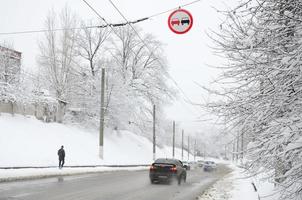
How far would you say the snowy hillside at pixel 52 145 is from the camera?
91.7 ft

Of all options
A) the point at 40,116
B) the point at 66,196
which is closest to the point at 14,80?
the point at 40,116

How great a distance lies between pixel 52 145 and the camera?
33.9 m

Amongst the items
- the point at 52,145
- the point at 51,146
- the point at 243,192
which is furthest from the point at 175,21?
the point at 52,145

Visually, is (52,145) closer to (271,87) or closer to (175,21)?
(175,21)

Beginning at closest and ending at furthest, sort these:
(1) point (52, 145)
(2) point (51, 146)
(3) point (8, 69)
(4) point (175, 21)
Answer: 1. (4) point (175, 21)
2. (2) point (51, 146)
3. (1) point (52, 145)
4. (3) point (8, 69)

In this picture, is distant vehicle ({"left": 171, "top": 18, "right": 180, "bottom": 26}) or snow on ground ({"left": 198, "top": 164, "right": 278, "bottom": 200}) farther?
distant vehicle ({"left": 171, "top": 18, "right": 180, "bottom": 26})

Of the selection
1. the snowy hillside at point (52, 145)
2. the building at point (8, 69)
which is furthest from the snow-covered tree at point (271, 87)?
the building at point (8, 69)

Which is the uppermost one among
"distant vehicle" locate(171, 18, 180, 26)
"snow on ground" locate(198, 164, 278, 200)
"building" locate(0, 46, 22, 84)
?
"building" locate(0, 46, 22, 84)

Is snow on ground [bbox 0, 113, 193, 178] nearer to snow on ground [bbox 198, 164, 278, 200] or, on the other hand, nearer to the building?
the building

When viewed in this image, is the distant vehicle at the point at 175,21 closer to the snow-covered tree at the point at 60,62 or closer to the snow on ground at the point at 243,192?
the snow on ground at the point at 243,192

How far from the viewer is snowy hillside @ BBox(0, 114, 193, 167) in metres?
27.9

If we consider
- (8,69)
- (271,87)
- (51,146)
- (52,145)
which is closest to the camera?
(271,87)

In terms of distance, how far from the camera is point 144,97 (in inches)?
2044

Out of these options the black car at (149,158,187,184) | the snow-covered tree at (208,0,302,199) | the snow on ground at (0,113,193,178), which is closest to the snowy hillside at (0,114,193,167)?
the snow on ground at (0,113,193,178)
